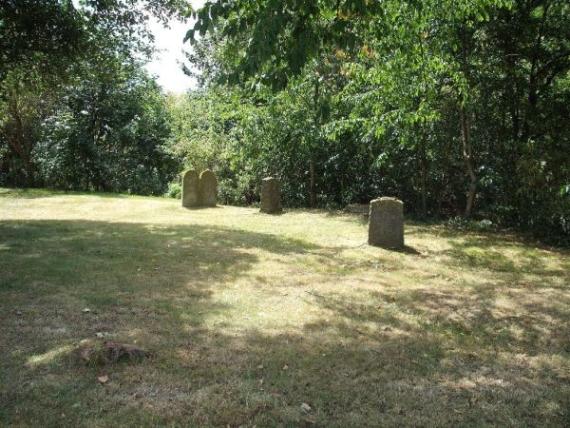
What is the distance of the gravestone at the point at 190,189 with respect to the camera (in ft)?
55.8

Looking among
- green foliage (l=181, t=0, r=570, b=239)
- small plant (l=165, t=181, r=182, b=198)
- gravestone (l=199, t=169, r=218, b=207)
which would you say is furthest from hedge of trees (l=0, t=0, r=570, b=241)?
small plant (l=165, t=181, r=182, b=198)

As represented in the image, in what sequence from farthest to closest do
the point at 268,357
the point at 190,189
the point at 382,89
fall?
the point at 190,189
the point at 382,89
the point at 268,357

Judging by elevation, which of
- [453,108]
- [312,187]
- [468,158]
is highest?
[453,108]

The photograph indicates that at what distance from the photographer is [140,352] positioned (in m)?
4.45

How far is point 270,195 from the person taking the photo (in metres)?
16.2

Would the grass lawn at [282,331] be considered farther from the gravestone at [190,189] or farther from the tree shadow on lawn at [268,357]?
the gravestone at [190,189]

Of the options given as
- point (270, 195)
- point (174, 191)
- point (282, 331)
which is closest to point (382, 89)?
point (270, 195)

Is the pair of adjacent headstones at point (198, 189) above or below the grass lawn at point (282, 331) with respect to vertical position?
above

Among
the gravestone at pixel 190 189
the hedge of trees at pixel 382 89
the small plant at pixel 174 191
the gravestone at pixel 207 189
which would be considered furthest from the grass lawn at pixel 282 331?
the small plant at pixel 174 191

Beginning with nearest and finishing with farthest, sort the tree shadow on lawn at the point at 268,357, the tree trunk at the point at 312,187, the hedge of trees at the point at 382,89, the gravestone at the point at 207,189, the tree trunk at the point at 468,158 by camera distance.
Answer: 1. the tree shadow on lawn at the point at 268,357
2. the hedge of trees at the point at 382,89
3. the tree trunk at the point at 468,158
4. the gravestone at the point at 207,189
5. the tree trunk at the point at 312,187

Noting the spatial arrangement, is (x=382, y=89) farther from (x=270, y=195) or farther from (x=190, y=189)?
(x=190, y=189)

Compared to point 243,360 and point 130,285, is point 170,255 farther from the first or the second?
point 243,360

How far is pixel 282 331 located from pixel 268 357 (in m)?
0.74

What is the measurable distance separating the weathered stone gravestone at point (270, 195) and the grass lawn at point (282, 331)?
5.68 meters
